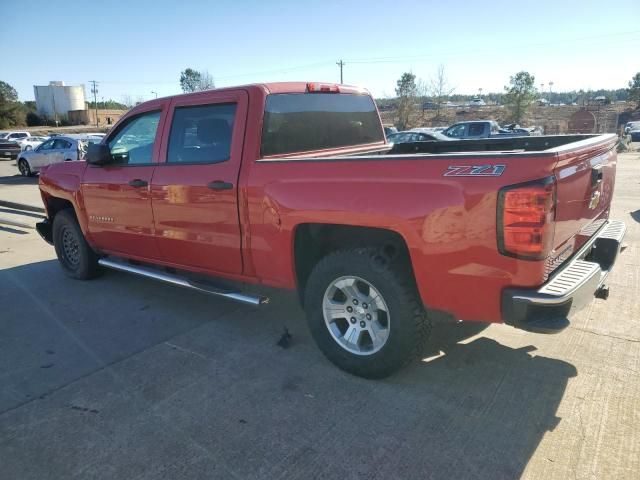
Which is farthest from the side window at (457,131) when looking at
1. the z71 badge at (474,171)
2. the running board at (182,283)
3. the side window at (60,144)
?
Answer: the z71 badge at (474,171)

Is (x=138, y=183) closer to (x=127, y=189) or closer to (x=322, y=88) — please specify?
(x=127, y=189)

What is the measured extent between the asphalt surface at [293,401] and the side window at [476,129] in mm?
16305

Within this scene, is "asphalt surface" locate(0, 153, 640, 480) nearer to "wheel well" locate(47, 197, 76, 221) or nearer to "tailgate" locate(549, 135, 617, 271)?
"tailgate" locate(549, 135, 617, 271)

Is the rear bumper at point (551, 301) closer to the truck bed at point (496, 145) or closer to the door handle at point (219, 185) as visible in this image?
the truck bed at point (496, 145)

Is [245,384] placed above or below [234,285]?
below

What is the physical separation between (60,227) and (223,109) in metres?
3.11

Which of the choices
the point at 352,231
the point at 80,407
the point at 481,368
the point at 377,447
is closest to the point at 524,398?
the point at 481,368

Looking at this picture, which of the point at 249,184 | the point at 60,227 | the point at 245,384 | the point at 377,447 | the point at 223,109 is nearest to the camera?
the point at 377,447

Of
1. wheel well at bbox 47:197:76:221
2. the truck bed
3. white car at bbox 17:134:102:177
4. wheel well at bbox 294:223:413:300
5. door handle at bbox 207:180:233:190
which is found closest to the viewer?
wheel well at bbox 294:223:413:300

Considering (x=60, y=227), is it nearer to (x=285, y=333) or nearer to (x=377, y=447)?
(x=285, y=333)

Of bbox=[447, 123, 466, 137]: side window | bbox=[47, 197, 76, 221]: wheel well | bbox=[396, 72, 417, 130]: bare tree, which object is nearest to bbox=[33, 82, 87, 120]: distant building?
bbox=[396, 72, 417, 130]: bare tree

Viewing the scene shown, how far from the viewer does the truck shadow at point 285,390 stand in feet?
8.46

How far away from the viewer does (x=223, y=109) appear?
3938mm

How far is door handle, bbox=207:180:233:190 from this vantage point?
371 centimetres
